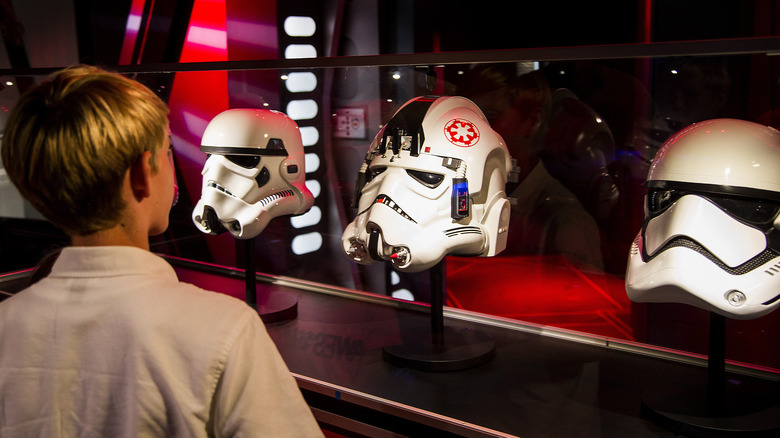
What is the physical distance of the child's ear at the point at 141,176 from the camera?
1.04 m

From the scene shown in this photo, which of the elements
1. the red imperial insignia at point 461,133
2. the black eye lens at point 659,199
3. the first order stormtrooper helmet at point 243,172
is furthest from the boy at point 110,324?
the first order stormtrooper helmet at point 243,172

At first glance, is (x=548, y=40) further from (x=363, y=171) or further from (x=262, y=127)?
(x=262, y=127)

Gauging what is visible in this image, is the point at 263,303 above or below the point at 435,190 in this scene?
below

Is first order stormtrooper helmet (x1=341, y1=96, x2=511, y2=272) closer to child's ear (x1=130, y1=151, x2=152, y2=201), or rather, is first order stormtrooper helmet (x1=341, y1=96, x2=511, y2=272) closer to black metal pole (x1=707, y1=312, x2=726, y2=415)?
black metal pole (x1=707, y1=312, x2=726, y2=415)

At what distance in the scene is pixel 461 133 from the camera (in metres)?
2.52

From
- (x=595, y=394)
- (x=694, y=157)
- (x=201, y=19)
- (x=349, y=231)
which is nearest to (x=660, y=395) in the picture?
(x=595, y=394)

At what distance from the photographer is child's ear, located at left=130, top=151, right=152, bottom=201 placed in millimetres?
1042

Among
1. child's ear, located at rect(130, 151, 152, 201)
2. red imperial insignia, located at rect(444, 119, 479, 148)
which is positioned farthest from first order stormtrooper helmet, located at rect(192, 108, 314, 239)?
child's ear, located at rect(130, 151, 152, 201)

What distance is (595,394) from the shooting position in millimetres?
2369

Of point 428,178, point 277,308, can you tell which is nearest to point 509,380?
point 428,178

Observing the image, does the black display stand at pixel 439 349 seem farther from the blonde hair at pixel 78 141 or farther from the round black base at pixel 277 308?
the blonde hair at pixel 78 141

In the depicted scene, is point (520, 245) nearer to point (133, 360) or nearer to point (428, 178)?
point (428, 178)

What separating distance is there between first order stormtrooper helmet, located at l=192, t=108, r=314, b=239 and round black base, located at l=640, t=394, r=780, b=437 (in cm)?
186

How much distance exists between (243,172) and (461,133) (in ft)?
3.66
